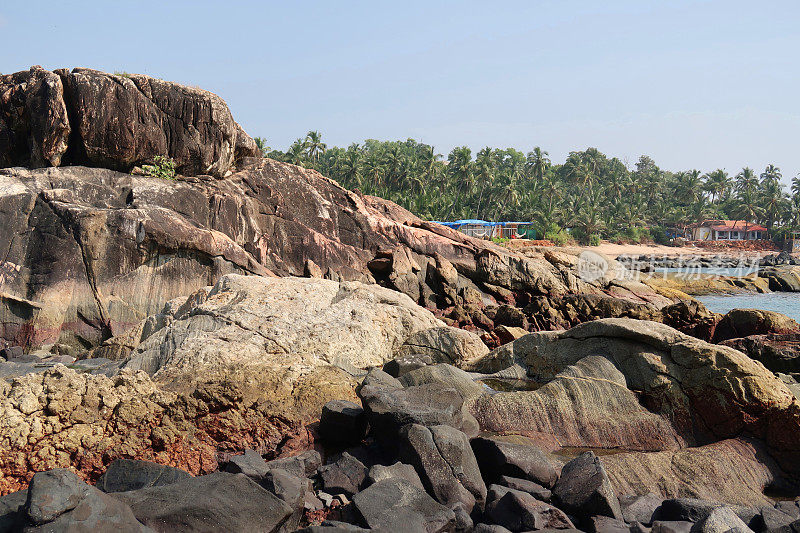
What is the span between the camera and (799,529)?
206 inches

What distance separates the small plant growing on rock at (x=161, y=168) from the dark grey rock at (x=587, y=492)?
17.7m

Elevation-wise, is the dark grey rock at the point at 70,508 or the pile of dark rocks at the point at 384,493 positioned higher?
the dark grey rock at the point at 70,508

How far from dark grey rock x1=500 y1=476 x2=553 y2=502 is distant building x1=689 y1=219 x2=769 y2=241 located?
86.0 metres

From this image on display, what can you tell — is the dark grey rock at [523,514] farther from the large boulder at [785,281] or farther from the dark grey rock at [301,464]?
the large boulder at [785,281]

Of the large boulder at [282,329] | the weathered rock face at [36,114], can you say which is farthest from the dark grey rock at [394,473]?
the weathered rock face at [36,114]

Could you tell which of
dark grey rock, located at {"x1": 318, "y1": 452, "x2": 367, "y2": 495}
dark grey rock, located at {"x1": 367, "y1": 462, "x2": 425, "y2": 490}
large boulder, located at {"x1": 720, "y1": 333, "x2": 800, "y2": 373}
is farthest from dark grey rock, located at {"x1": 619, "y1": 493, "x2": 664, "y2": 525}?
large boulder, located at {"x1": 720, "y1": 333, "x2": 800, "y2": 373}

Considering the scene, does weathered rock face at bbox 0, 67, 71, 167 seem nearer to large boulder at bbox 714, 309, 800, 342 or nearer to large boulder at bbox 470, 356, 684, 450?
large boulder at bbox 470, 356, 684, 450

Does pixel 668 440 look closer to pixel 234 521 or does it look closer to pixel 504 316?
pixel 234 521

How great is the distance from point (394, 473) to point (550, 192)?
70459 millimetres

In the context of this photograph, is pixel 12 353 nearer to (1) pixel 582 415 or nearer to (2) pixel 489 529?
(1) pixel 582 415

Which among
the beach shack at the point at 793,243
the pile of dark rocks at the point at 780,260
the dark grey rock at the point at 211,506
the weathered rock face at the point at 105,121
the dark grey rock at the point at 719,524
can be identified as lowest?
the pile of dark rocks at the point at 780,260

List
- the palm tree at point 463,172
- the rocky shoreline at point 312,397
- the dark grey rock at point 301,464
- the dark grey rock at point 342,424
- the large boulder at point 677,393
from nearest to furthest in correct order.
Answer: the rocky shoreline at point 312,397, the dark grey rock at point 301,464, the dark grey rock at point 342,424, the large boulder at point 677,393, the palm tree at point 463,172

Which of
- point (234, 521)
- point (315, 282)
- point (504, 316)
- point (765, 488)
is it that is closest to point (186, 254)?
point (315, 282)

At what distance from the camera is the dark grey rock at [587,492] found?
582 cm
